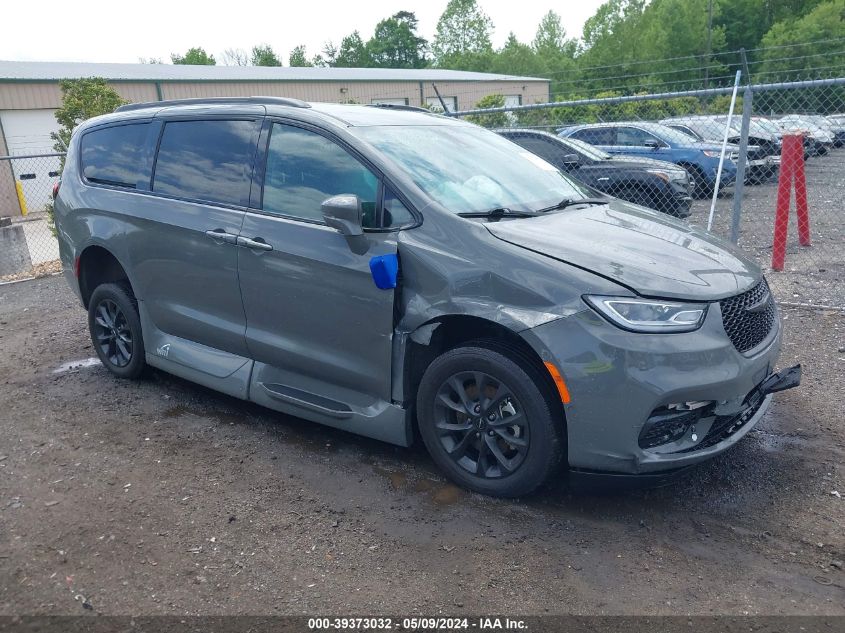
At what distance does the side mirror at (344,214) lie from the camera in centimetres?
353

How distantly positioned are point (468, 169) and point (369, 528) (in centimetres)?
199

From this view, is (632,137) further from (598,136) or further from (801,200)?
(801,200)

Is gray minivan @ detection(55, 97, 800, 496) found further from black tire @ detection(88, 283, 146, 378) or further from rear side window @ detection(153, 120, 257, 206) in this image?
black tire @ detection(88, 283, 146, 378)

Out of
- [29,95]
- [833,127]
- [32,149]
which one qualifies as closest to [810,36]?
[833,127]

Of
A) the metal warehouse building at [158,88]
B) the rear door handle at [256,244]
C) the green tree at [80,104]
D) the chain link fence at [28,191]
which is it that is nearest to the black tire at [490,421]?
the rear door handle at [256,244]

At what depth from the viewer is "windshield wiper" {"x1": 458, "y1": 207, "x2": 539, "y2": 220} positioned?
11.9ft

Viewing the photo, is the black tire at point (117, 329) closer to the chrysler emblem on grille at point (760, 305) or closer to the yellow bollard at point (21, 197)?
the chrysler emblem on grille at point (760, 305)

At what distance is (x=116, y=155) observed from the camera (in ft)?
16.7

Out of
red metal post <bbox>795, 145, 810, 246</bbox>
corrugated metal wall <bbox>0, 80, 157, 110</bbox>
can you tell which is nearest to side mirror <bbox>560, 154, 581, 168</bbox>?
red metal post <bbox>795, 145, 810, 246</bbox>

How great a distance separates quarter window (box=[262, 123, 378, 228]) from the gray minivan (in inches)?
0.4

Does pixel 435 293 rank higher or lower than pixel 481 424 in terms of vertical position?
higher

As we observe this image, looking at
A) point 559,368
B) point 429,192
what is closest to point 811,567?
point 559,368

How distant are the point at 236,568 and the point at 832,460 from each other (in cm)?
307

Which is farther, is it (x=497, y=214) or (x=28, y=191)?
(x=28, y=191)
